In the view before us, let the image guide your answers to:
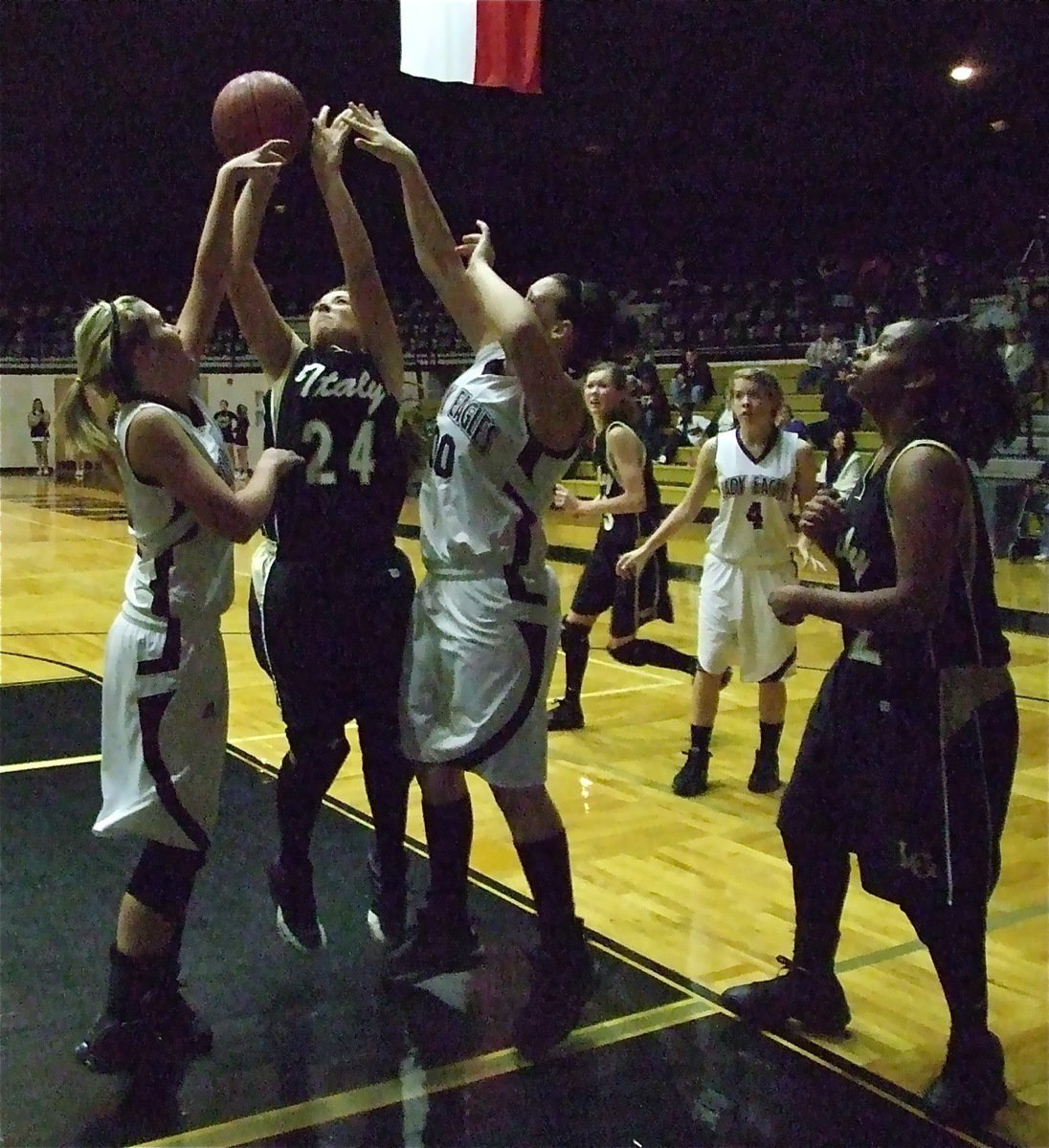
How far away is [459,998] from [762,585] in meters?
2.16

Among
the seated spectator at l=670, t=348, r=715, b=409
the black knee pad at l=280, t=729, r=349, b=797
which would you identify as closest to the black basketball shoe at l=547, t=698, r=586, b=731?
the black knee pad at l=280, t=729, r=349, b=797

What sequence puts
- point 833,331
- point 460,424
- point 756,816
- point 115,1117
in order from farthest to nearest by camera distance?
point 833,331, point 756,816, point 460,424, point 115,1117

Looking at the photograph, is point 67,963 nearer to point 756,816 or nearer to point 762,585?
point 756,816

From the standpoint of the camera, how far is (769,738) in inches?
181

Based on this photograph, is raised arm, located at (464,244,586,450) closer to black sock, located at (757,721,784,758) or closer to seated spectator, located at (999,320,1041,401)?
black sock, located at (757,721,784,758)

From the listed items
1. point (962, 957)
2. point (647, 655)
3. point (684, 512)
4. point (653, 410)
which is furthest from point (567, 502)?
point (653, 410)

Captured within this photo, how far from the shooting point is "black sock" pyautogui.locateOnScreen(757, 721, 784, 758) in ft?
15.0

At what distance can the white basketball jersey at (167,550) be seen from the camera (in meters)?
2.40

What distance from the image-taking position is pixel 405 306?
2298 cm

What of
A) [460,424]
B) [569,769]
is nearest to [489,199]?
[569,769]

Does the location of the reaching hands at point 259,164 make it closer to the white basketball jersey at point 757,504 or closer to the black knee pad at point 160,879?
the black knee pad at point 160,879

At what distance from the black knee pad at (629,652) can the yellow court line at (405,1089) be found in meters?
2.48

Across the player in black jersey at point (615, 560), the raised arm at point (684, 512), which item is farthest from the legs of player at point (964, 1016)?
the player in black jersey at point (615, 560)

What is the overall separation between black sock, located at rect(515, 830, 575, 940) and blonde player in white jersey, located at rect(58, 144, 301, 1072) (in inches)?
26.4
